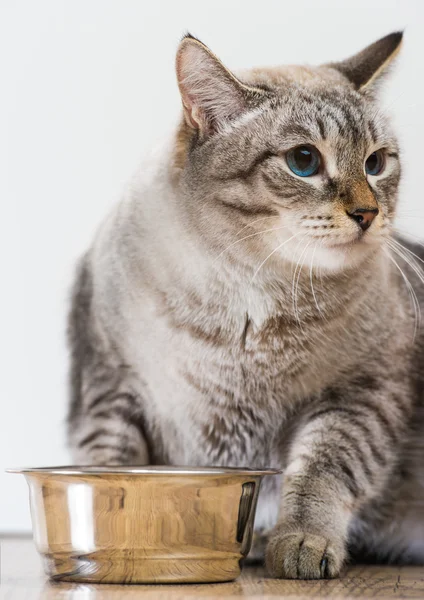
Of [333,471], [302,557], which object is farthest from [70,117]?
[302,557]

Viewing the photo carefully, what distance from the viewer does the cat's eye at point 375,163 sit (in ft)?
4.93

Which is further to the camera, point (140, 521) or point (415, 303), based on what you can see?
point (415, 303)

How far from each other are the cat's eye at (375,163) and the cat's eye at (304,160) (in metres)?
0.11

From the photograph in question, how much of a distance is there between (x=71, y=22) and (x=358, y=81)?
0.63m

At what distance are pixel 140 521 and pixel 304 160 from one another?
63cm

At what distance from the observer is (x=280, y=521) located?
55.1 inches

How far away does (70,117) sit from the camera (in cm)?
182

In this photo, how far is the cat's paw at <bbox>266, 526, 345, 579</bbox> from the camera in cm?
130

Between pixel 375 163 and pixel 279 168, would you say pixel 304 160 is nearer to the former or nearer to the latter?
pixel 279 168

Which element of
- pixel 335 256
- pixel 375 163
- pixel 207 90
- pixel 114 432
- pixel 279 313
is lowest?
pixel 114 432

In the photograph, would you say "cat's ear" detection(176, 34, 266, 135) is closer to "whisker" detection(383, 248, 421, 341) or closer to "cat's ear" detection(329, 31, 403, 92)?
"cat's ear" detection(329, 31, 403, 92)

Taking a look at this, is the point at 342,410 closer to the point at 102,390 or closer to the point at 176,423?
the point at 176,423

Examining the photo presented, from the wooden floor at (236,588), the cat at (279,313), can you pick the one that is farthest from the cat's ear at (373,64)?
the wooden floor at (236,588)

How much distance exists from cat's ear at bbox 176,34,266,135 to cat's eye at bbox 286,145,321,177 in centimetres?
11
